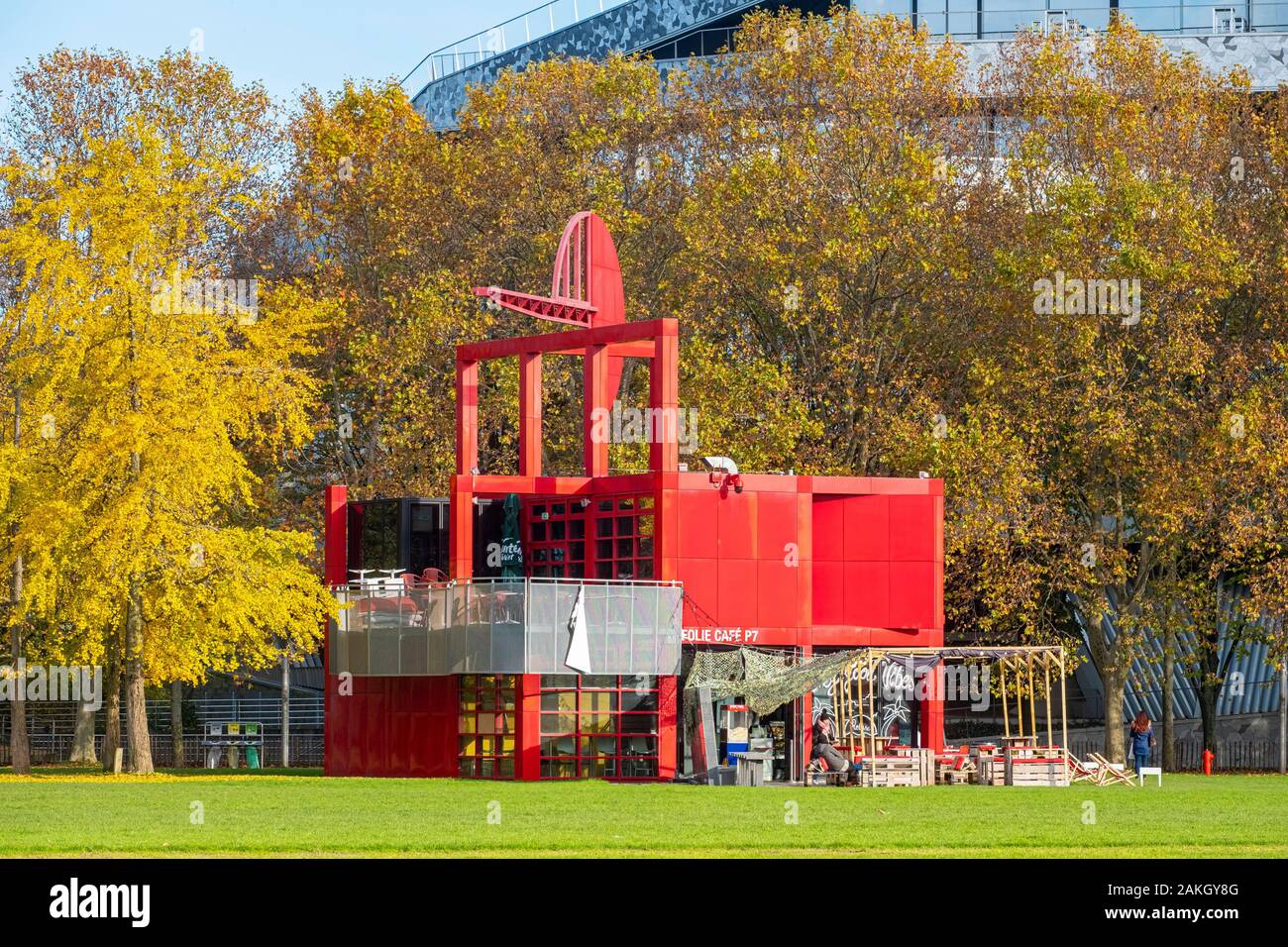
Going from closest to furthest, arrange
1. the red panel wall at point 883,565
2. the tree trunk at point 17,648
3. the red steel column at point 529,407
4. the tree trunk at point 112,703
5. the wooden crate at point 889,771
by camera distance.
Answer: the wooden crate at point 889,771 < the tree trunk at point 17,648 < the red panel wall at point 883,565 < the red steel column at point 529,407 < the tree trunk at point 112,703

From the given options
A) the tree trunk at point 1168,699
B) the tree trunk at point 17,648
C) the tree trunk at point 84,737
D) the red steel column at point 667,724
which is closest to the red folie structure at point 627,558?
the red steel column at point 667,724

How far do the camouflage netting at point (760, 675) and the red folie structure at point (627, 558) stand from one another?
177 centimetres

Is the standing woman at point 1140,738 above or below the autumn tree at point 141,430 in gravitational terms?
below

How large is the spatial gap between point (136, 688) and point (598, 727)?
10.3m

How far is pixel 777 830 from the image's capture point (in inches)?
1111

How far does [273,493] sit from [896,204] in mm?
19311

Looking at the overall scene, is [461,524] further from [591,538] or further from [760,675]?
[760,675]

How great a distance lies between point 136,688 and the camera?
47688mm

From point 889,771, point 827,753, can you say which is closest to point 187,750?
point 827,753

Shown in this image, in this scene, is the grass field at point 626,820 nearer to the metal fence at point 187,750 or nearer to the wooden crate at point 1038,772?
the wooden crate at point 1038,772

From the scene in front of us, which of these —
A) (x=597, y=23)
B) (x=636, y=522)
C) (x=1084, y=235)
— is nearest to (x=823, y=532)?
(x=636, y=522)

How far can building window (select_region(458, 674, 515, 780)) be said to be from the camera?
157 feet

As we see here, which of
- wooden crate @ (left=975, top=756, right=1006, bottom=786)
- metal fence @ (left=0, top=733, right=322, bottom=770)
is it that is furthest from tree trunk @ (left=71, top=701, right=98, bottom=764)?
wooden crate @ (left=975, top=756, right=1006, bottom=786)

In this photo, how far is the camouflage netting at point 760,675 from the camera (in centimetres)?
4259
